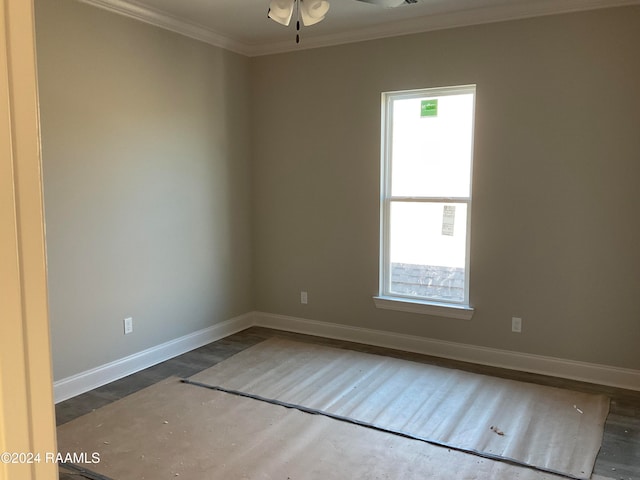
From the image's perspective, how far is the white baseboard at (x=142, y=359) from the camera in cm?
342

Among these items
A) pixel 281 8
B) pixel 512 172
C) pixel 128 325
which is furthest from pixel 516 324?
pixel 128 325

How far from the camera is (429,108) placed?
4.17 m

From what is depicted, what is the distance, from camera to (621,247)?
11.6ft

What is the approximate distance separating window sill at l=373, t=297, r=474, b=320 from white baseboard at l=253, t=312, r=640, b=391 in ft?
0.77

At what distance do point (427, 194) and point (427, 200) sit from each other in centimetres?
6

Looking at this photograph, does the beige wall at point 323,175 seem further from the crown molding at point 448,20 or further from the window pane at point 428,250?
the window pane at point 428,250

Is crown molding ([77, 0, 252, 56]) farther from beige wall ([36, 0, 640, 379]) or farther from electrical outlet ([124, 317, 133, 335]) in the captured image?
electrical outlet ([124, 317, 133, 335])

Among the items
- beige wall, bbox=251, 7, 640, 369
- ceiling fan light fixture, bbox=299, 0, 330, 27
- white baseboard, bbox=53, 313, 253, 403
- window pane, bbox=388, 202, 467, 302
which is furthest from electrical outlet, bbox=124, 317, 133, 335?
ceiling fan light fixture, bbox=299, 0, 330, 27

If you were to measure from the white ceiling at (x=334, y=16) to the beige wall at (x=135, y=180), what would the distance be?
12 cm

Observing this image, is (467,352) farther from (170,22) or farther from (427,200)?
(170,22)

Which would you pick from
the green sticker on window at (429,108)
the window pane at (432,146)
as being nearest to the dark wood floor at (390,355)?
the window pane at (432,146)

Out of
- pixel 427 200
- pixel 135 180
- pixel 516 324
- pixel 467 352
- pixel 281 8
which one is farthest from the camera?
pixel 427 200

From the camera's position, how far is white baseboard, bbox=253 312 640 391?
11.9 feet

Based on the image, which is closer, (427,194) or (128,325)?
(128,325)
